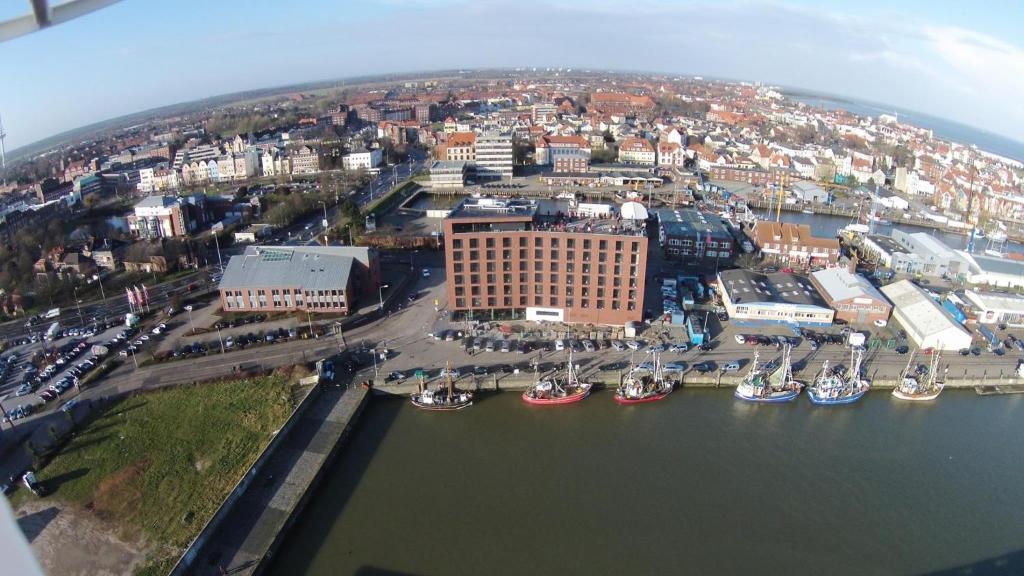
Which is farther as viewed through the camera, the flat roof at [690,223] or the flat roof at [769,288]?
the flat roof at [690,223]

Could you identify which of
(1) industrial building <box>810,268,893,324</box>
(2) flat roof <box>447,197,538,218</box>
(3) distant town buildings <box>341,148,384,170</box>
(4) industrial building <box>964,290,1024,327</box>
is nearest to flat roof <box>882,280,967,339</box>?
(1) industrial building <box>810,268,893,324</box>

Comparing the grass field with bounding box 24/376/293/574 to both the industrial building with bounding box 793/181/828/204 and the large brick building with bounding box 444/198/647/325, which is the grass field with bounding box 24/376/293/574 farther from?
the industrial building with bounding box 793/181/828/204

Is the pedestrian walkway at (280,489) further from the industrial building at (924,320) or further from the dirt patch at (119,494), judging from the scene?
the industrial building at (924,320)

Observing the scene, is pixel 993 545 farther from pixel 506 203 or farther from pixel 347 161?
pixel 347 161

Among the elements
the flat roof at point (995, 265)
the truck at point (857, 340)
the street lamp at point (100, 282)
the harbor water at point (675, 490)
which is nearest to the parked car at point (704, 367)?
the harbor water at point (675, 490)

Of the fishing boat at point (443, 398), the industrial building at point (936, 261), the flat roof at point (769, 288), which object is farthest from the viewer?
the industrial building at point (936, 261)

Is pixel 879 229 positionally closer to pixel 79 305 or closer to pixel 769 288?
pixel 769 288
